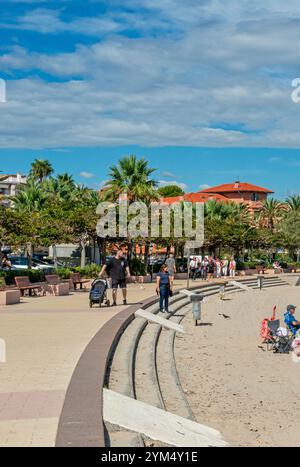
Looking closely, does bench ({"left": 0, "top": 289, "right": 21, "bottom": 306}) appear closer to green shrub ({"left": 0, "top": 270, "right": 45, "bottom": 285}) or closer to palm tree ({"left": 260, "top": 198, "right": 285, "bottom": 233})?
green shrub ({"left": 0, "top": 270, "right": 45, "bottom": 285})

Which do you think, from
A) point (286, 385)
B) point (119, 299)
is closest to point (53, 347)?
point (286, 385)

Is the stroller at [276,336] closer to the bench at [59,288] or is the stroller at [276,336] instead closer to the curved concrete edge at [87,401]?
the curved concrete edge at [87,401]

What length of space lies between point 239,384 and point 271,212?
78942 millimetres

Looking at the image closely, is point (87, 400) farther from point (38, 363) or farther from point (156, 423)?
point (38, 363)

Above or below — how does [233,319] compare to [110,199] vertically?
below

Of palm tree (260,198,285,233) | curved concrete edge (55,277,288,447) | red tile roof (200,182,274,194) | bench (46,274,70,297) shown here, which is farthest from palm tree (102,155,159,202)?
red tile roof (200,182,274,194)

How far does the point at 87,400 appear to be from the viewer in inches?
294

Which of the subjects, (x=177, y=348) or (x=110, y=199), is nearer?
(x=177, y=348)

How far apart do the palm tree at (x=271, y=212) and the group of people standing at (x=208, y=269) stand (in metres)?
38.9

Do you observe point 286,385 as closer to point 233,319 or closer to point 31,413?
point 31,413

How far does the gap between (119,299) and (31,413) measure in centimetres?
1635

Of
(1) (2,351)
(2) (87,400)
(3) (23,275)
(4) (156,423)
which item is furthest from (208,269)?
(2) (87,400)

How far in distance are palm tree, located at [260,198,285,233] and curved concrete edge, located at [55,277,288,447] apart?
78219mm

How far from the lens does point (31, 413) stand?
7309mm
